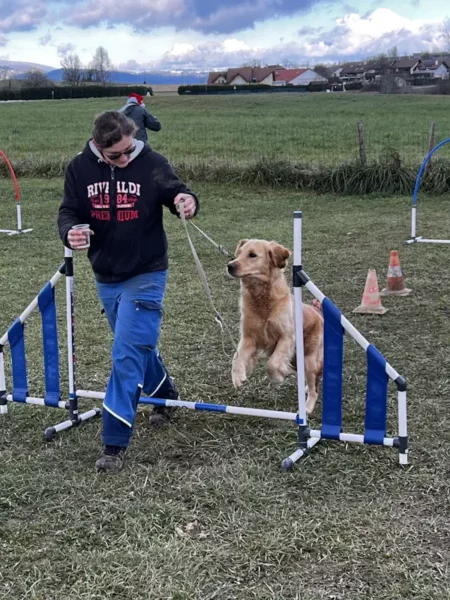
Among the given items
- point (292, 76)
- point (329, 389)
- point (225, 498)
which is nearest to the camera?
point (225, 498)

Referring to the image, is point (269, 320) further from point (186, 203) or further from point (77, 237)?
point (77, 237)

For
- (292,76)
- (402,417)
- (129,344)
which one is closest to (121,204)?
(129,344)

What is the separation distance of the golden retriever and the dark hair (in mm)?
1243

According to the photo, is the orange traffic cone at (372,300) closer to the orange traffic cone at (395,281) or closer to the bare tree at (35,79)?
the orange traffic cone at (395,281)

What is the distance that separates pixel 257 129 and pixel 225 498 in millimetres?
24483

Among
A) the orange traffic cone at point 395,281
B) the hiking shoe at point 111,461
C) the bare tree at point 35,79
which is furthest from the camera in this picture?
the bare tree at point 35,79

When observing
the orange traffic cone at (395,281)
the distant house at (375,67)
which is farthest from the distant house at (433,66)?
the orange traffic cone at (395,281)

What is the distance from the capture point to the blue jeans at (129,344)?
399 cm

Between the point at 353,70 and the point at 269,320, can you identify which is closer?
the point at 269,320

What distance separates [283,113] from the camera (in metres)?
34.3

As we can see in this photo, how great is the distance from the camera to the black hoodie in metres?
4.02

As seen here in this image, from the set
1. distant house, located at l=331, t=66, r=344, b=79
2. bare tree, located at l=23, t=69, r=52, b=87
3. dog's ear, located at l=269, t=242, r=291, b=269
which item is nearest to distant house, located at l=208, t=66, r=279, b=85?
distant house, located at l=331, t=66, r=344, b=79

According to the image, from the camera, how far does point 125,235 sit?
4.04m

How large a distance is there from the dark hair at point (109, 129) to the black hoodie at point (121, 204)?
18cm
